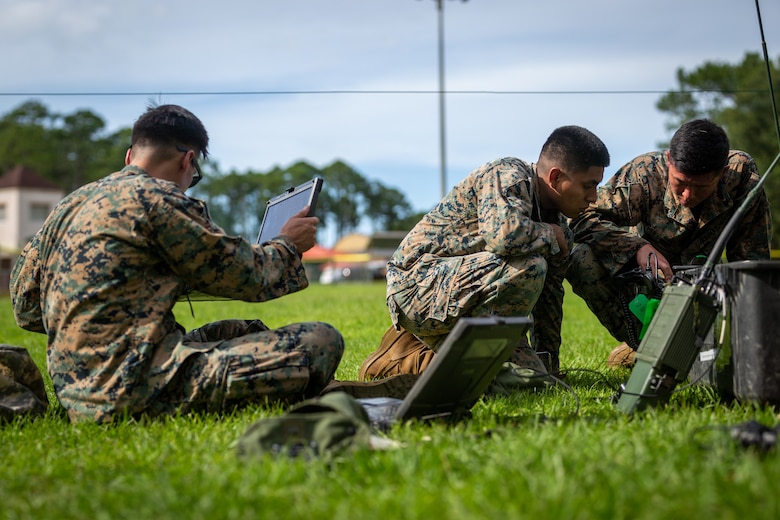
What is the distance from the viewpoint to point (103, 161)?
287ft

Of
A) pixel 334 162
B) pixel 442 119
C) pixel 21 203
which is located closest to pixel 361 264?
pixel 21 203

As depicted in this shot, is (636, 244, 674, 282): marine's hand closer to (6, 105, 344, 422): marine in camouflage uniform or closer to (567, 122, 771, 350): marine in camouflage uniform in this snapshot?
(567, 122, 771, 350): marine in camouflage uniform

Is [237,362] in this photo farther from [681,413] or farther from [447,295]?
[681,413]

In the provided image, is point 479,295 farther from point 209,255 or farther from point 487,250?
point 209,255

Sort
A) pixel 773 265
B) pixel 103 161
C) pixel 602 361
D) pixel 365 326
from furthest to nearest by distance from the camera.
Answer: pixel 103 161 → pixel 365 326 → pixel 602 361 → pixel 773 265

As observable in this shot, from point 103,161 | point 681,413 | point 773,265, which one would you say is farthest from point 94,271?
point 103,161

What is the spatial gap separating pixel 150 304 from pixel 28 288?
0.92 metres

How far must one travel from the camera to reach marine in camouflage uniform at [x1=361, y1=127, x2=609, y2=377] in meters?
5.01

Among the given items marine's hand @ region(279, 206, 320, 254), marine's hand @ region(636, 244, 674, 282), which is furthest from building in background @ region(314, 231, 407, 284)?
marine's hand @ region(279, 206, 320, 254)

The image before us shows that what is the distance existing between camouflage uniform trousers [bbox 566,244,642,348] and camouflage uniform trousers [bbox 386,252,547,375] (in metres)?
0.93

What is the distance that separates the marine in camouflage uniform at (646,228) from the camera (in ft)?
19.1

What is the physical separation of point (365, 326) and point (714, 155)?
6.09 m

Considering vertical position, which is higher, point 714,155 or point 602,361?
point 714,155

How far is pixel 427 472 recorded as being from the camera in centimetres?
275
